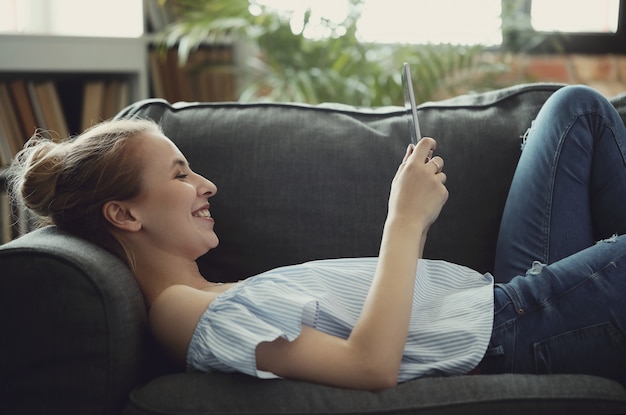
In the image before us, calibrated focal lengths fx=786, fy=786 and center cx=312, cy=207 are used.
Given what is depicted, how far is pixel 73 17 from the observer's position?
9.73 ft

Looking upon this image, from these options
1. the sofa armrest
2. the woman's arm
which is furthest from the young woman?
the sofa armrest

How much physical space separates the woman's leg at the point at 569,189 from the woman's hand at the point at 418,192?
277mm

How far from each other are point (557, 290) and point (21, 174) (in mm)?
959

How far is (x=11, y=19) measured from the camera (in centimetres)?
290

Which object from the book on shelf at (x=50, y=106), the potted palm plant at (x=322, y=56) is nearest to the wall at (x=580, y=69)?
the potted palm plant at (x=322, y=56)

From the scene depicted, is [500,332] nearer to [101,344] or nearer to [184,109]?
[101,344]

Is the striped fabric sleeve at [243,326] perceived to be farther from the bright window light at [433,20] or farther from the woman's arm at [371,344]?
the bright window light at [433,20]

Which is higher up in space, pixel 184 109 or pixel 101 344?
pixel 184 109

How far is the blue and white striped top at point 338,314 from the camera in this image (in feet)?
3.81

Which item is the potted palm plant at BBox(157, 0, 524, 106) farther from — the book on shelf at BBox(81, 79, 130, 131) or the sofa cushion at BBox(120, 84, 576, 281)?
the sofa cushion at BBox(120, 84, 576, 281)

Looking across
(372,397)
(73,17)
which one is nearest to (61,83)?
(73,17)

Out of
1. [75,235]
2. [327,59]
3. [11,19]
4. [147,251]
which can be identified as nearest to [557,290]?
[147,251]

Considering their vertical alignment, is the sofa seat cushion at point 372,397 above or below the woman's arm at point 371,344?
below

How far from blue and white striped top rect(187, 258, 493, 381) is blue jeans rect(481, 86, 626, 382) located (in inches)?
2.1
